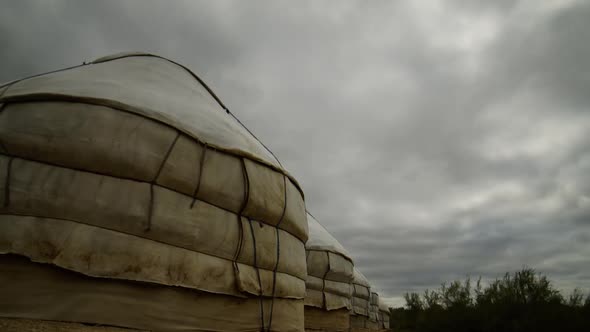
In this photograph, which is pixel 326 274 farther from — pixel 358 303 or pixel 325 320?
pixel 358 303

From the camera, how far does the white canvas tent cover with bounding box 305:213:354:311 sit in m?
5.81

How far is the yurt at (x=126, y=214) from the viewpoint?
1.95 metres

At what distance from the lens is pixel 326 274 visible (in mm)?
6086

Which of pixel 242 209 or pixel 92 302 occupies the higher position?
pixel 242 209

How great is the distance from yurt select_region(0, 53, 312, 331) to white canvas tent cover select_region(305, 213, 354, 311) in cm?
294

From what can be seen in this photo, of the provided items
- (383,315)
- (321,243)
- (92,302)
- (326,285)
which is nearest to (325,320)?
(326,285)

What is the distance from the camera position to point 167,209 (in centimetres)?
230

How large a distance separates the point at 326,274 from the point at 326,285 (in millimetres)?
170

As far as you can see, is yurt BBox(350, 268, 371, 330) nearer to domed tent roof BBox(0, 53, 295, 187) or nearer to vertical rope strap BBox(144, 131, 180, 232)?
domed tent roof BBox(0, 53, 295, 187)

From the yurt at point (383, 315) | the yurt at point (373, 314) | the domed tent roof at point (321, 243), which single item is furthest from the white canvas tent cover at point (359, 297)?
the yurt at point (383, 315)

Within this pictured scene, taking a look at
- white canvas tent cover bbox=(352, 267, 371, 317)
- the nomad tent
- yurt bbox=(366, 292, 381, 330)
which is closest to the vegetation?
white canvas tent cover bbox=(352, 267, 371, 317)

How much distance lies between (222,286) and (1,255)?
1.22 m

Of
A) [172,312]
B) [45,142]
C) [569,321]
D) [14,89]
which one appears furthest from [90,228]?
[569,321]

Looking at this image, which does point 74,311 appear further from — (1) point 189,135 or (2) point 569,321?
(2) point 569,321
